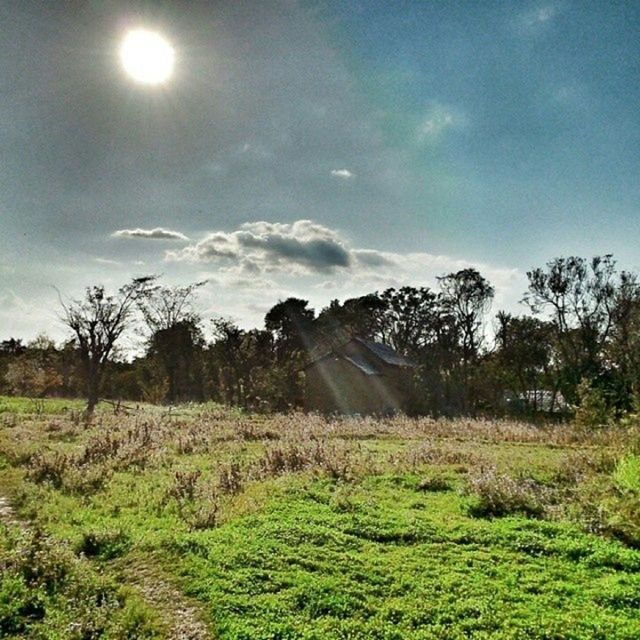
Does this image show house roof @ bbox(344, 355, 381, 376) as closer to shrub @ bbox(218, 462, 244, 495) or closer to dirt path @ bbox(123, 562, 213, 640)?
shrub @ bbox(218, 462, 244, 495)

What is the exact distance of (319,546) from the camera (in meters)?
7.43

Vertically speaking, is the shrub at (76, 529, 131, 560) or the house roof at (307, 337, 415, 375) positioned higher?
the house roof at (307, 337, 415, 375)

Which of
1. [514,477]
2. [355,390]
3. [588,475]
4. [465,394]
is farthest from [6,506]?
[465,394]

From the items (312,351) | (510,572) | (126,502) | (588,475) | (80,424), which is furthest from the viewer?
(312,351)

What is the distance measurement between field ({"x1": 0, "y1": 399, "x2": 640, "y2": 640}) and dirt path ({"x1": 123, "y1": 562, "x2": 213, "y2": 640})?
0.08 feet

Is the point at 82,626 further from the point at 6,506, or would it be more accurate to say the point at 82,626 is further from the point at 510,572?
the point at 6,506

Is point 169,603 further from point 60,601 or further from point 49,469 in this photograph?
point 49,469

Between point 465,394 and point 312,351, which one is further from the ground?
point 312,351

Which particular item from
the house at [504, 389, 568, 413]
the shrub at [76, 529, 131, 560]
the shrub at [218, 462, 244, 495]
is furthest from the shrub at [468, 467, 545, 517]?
the house at [504, 389, 568, 413]

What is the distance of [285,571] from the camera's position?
6559mm

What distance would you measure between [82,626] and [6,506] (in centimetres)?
578

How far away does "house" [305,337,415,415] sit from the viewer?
37969 millimetres

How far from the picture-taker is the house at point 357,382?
1495 inches

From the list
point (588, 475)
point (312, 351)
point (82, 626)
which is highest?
point (312, 351)
